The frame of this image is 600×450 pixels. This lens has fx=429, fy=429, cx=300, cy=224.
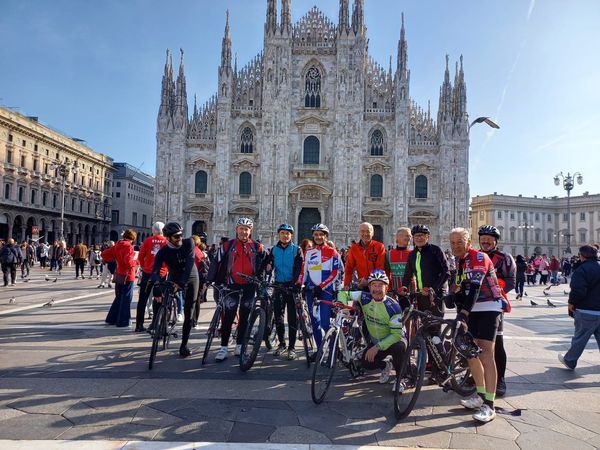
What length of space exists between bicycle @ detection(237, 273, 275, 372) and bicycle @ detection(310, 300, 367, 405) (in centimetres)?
108

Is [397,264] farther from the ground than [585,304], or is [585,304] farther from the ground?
[397,264]

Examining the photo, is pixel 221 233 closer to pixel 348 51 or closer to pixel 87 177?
pixel 348 51

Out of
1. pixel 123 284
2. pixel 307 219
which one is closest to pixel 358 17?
pixel 307 219

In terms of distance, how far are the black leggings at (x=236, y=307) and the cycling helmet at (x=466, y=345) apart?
2.82 metres

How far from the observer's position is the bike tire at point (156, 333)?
526 cm

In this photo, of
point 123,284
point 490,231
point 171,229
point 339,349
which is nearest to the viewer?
point 339,349

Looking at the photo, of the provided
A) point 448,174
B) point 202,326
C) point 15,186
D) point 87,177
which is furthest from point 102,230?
point 202,326

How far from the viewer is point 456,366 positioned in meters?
4.44

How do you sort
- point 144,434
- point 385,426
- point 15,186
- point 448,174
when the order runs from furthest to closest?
point 15,186 < point 448,174 < point 385,426 < point 144,434

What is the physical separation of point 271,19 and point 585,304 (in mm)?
32668

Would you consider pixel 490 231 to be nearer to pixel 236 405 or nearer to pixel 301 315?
pixel 301 315

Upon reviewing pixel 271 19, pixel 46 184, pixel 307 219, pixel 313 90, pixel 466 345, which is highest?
pixel 271 19

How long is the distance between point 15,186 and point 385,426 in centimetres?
4285

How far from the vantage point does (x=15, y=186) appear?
123 feet
